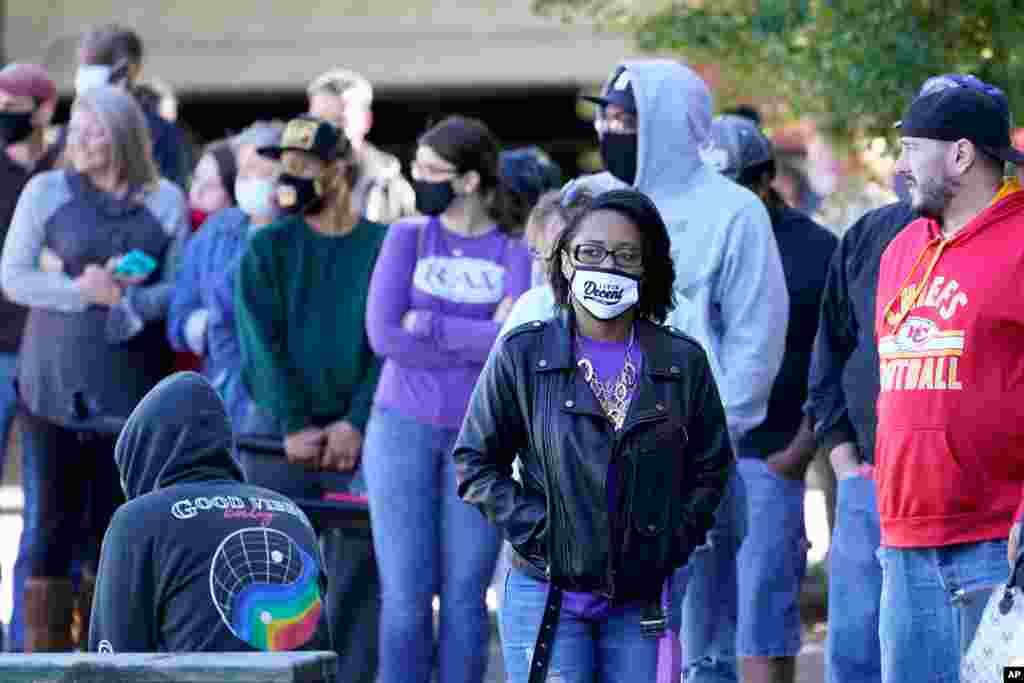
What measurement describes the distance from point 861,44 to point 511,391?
587cm

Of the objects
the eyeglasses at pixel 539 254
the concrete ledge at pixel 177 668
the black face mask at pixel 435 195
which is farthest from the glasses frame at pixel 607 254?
the black face mask at pixel 435 195

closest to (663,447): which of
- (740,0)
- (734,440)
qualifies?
(734,440)

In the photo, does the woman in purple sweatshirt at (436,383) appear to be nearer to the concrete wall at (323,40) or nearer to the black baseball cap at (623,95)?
the black baseball cap at (623,95)

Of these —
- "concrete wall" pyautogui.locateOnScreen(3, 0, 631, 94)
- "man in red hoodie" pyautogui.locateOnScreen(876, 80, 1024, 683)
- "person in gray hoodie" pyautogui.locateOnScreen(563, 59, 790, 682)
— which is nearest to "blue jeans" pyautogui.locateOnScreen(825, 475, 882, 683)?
"person in gray hoodie" pyautogui.locateOnScreen(563, 59, 790, 682)

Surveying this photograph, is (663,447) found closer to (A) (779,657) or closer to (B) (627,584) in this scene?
(B) (627,584)

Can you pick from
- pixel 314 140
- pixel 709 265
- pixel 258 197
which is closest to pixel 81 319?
pixel 258 197

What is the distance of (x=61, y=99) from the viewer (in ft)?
98.5

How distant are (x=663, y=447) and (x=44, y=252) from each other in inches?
179

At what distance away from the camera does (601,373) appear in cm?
648

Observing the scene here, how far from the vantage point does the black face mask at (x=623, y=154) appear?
799cm

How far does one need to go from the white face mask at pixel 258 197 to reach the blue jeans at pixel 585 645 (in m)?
4.53

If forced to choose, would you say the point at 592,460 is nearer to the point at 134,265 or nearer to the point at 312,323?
the point at 312,323

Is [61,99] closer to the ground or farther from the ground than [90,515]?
farther from the ground

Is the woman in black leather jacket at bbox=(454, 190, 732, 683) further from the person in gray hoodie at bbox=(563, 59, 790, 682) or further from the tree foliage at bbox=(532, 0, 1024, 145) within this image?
the tree foliage at bbox=(532, 0, 1024, 145)
